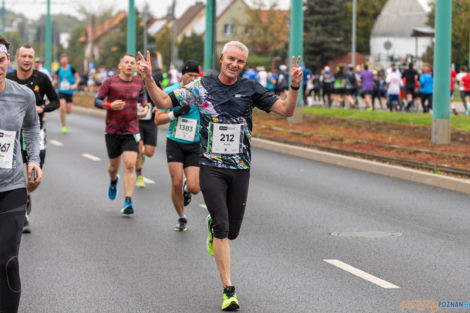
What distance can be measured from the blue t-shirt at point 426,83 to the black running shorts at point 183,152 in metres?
19.7

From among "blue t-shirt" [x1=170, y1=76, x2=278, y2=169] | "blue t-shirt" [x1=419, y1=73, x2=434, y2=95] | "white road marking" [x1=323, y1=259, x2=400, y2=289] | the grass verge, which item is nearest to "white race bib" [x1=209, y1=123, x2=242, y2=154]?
"blue t-shirt" [x1=170, y1=76, x2=278, y2=169]

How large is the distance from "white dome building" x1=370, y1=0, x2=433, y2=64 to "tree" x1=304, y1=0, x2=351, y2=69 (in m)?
11.2

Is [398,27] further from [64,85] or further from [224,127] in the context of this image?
[224,127]

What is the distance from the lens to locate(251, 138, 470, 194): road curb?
520 inches

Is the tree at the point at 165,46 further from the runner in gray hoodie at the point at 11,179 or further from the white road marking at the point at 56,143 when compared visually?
the runner in gray hoodie at the point at 11,179

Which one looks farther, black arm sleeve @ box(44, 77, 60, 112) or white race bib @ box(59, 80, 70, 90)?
white race bib @ box(59, 80, 70, 90)

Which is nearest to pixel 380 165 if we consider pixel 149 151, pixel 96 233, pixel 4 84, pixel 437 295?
pixel 149 151

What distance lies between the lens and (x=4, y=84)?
5.12 meters

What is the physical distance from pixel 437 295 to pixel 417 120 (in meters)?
17.8

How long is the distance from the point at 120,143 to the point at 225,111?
4.83 m

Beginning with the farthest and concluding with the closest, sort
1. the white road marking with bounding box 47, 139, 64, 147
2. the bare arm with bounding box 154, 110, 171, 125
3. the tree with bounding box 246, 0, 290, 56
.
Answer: the tree with bounding box 246, 0, 290, 56
the white road marking with bounding box 47, 139, 64, 147
the bare arm with bounding box 154, 110, 171, 125

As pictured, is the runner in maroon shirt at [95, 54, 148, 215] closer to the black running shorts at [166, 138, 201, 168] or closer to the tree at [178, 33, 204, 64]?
the black running shorts at [166, 138, 201, 168]

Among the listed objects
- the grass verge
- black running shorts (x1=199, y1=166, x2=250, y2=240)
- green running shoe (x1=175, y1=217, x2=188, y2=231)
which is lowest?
green running shoe (x1=175, y1=217, x2=188, y2=231)

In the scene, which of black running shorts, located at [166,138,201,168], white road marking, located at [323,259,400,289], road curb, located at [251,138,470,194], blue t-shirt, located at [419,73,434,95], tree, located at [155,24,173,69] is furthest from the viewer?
tree, located at [155,24,173,69]
